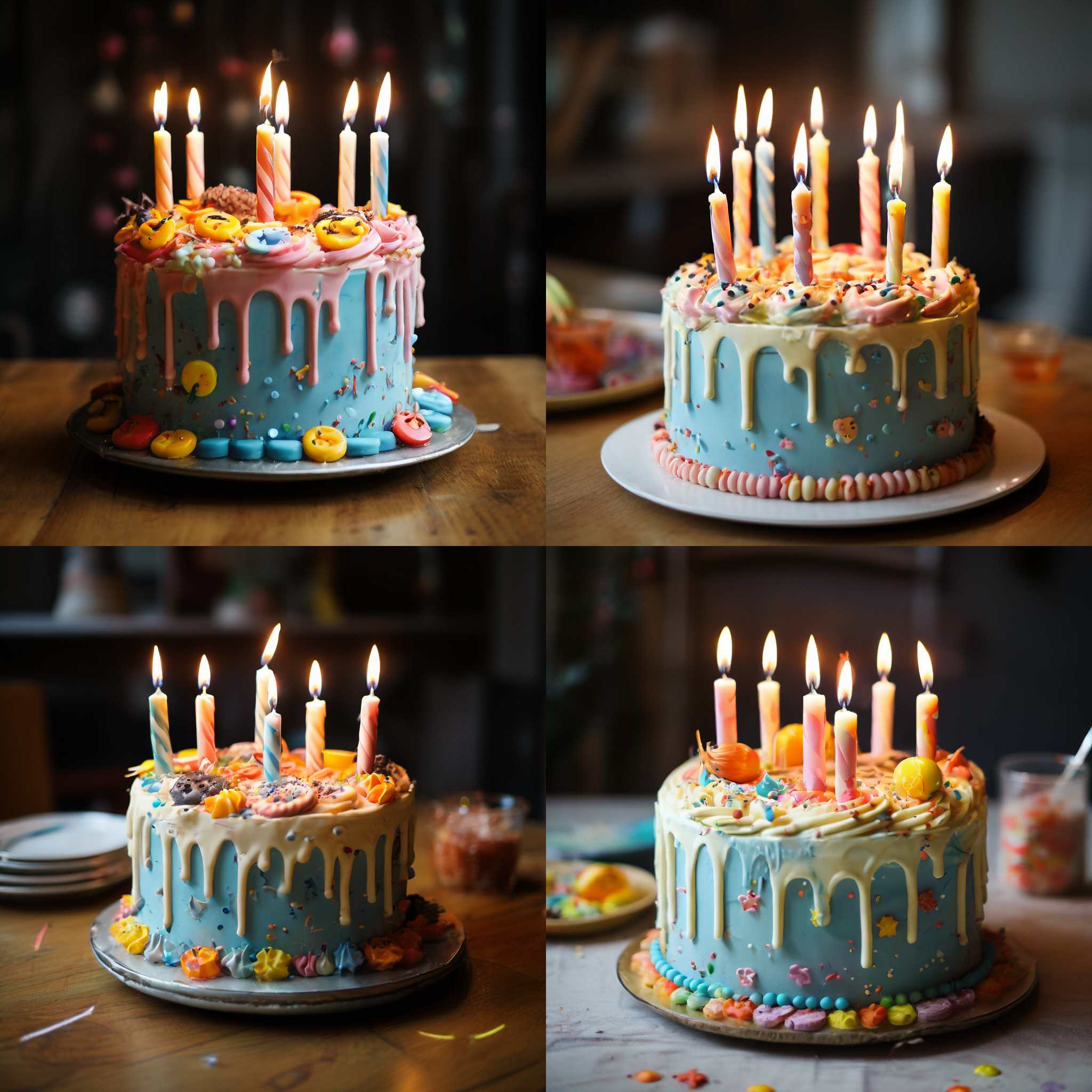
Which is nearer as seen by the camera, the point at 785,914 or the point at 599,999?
the point at 785,914

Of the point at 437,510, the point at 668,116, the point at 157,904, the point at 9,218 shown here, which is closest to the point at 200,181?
the point at 437,510

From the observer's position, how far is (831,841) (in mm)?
2271

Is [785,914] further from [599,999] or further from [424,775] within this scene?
[424,775]

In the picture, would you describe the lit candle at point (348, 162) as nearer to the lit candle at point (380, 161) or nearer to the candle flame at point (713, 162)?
the lit candle at point (380, 161)

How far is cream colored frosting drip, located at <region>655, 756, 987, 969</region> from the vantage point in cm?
228

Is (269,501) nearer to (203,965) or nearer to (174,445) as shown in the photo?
(174,445)

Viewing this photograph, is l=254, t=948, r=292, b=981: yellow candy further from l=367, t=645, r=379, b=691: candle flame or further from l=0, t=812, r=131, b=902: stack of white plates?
l=0, t=812, r=131, b=902: stack of white plates

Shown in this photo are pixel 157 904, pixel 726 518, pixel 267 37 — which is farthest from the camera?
pixel 267 37

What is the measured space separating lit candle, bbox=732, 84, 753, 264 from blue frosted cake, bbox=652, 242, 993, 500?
115 mm

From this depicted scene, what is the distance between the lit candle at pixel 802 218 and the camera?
2.15 meters

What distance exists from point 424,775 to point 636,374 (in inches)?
75.5

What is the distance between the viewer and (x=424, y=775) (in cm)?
456

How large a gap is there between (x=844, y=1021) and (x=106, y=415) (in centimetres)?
162

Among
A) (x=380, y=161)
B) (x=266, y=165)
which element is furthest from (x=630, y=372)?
(x=266, y=165)
